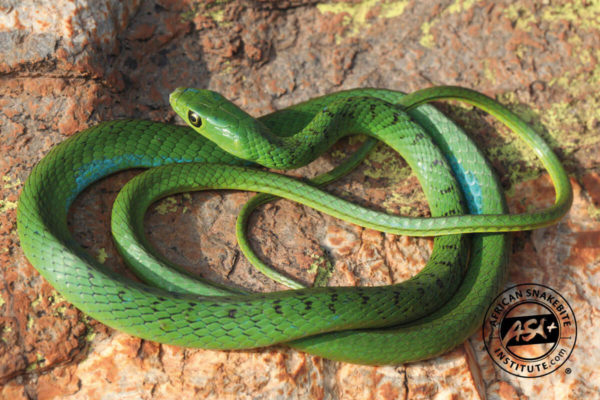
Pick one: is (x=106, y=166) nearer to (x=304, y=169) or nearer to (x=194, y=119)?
(x=194, y=119)

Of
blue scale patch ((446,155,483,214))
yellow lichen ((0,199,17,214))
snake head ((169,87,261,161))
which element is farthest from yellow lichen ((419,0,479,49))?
yellow lichen ((0,199,17,214))

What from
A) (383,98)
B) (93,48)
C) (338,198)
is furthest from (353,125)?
(93,48)

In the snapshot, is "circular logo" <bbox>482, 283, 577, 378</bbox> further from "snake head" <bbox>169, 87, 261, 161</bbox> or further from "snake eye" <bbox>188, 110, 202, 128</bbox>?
"snake eye" <bbox>188, 110, 202, 128</bbox>

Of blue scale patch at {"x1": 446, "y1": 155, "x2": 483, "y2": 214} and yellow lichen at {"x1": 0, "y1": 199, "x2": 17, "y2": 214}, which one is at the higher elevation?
blue scale patch at {"x1": 446, "y1": 155, "x2": 483, "y2": 214}

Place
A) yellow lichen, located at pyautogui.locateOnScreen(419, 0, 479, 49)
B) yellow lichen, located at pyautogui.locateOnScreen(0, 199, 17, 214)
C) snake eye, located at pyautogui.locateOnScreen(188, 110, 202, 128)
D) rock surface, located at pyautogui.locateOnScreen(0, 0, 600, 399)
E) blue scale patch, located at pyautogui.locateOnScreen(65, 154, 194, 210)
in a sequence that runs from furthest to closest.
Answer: yellow lichen, located at pyautogui.locateOnScreen(419, 0, 479, 49)
snake eye, located at pyautogui.locateOnScreen(188, 110, 202, 128)
blue scale patch, located at pyautogui.locateOnScreen(65, 154, 194, 210)
yellow lichen, located at pyautogui.locateOnScreen(0, 199, 17, 214)
rock surface, located at pyautogui.locateOnScreen(0, 0, 600, 399)

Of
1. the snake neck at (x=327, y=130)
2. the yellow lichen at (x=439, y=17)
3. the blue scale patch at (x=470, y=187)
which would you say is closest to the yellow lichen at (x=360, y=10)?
the yellow lichen at (x=439, y=17)

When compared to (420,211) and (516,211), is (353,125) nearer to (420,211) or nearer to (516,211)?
(420,211)

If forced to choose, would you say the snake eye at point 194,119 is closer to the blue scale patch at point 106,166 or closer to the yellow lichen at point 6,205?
the blue scale patch at point 106,166
